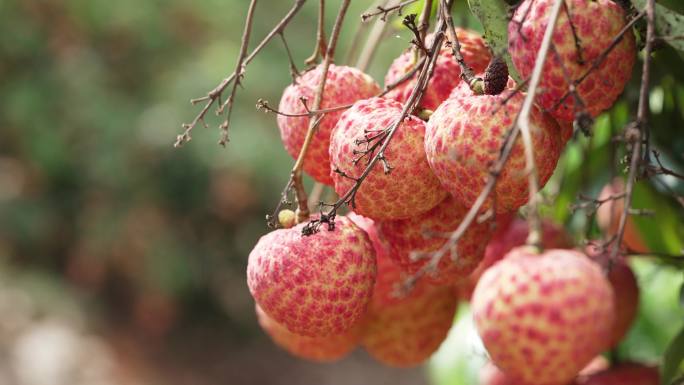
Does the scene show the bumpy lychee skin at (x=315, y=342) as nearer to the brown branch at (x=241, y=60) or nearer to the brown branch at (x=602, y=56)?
the brown branch at (x=241, y=60)

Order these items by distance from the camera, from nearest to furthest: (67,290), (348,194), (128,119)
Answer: (348,194) → (128,119) → (67,290)

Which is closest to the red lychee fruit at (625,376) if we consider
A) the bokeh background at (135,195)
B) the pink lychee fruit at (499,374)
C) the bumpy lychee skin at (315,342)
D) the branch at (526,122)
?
the pink lychee fruit at (499,374)

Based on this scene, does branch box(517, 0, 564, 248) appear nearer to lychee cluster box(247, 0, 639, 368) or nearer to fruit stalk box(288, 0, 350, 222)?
lychee cluster box(247, 0, 639, 368)

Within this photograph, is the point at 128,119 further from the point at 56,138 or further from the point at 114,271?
the point at 114,271

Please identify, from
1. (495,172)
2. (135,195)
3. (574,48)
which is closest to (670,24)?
(574,48)

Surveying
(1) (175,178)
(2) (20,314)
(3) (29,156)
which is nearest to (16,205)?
(3) (29,156)

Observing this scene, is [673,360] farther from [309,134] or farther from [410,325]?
[309,134]

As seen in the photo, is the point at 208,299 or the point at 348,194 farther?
the point at 208,299
